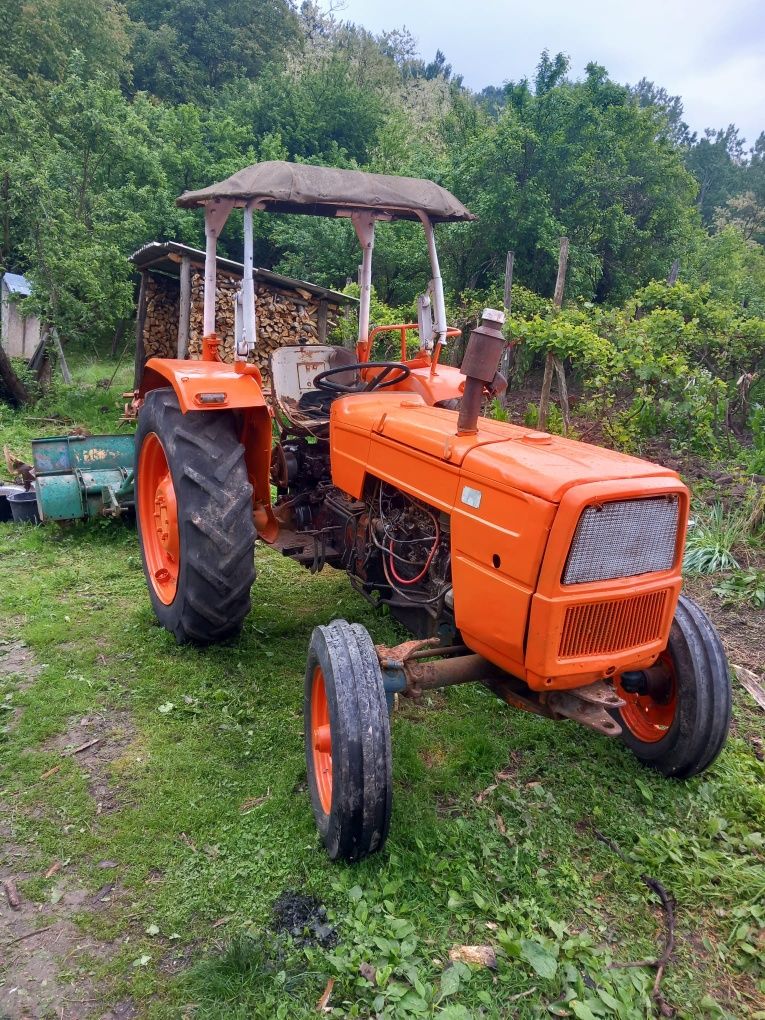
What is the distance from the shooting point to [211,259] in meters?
3.60

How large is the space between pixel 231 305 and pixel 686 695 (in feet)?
26.7

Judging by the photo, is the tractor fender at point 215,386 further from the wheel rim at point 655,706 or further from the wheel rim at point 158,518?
the wheel rim at point 655,706

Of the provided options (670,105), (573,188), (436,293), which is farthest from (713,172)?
(436,293)

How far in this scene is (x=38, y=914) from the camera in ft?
6.79

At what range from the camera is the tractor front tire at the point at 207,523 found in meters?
3.16

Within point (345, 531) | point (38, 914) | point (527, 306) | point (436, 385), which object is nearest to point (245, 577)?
point (345, 531)

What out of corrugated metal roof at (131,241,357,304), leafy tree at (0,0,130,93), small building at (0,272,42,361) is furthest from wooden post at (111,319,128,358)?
leafy tree at (0,0,130,93)

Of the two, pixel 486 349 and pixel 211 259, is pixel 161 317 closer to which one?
pixel 211 259

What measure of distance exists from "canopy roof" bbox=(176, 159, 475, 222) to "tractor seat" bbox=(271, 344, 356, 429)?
2.64 feet

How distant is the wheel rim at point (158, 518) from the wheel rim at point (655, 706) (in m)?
2.27

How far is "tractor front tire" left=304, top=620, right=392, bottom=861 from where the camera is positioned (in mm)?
2107

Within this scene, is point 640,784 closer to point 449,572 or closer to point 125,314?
point 449,572

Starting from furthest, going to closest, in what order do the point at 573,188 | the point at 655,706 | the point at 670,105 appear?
the point at 670,105 < the point at 573,188 < the point at 655,706

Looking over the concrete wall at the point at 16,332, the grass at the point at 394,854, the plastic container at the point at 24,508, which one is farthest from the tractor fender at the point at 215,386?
the concrete wall at the point at 16,332
